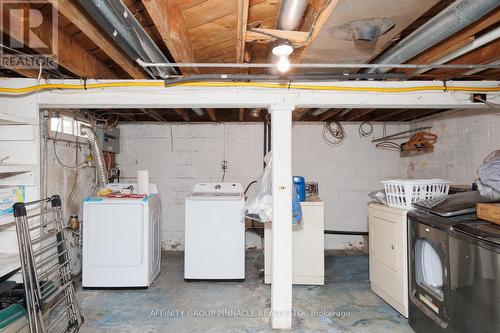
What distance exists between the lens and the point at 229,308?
2.61 meters

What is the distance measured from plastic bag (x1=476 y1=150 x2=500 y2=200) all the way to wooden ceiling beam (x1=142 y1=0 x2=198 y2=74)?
7.04 feet

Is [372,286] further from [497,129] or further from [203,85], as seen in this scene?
[203,85]

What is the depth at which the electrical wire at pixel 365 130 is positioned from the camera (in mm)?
4348

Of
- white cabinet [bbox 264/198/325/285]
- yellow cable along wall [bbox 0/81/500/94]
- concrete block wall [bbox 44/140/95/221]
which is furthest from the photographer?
white cabinet [bbox 264/198/325/285]

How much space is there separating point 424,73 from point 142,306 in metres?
3.24

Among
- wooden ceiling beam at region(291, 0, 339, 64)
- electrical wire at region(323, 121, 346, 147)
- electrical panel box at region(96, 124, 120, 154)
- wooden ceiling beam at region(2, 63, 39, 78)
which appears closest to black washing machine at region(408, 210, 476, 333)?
wooden ceiling beam at region(291, 0, 339, 64)

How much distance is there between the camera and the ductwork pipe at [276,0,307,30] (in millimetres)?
1275

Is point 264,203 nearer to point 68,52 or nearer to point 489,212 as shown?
point 489,212

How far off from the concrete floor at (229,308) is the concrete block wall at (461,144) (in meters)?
1.69

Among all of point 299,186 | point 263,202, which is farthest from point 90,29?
point 299,186

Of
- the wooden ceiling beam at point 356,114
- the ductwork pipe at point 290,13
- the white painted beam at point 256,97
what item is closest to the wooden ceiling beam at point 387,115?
the wooden ceiling beam at point 356,114

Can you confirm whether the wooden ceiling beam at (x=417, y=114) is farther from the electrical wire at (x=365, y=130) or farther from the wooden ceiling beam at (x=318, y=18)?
the wooden ceiling beam at (x=318, y=18)

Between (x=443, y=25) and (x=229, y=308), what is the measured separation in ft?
8.67

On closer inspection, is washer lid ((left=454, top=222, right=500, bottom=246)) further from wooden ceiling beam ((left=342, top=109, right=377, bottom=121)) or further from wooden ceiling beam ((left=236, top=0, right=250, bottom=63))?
wooden ceiling beam ((left=342, top=109, right=377, bottom=121))
